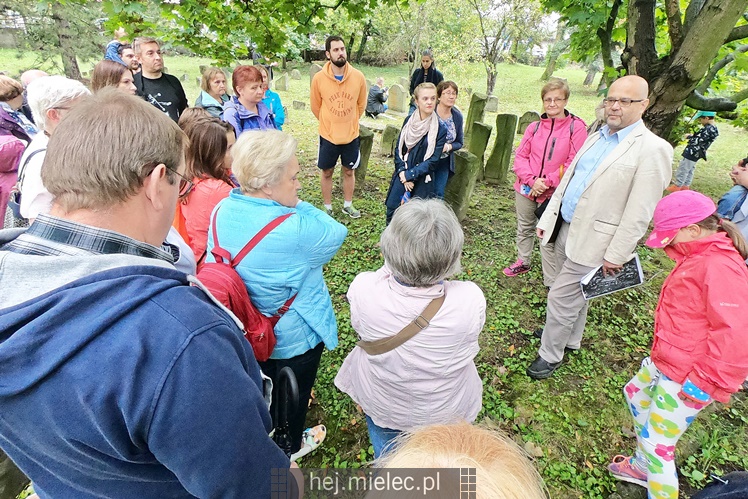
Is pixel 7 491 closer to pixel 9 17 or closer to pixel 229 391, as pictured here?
pixel 229 391

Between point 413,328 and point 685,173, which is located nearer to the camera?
point 413,328

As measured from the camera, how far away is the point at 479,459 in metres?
0.92

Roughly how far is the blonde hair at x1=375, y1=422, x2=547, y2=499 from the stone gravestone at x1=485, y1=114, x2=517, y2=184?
6.37 meters

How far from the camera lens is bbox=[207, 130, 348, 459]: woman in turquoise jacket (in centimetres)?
189

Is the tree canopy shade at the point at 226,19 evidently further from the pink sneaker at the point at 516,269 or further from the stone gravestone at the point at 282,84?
the stone gravestone at the point at 282,84

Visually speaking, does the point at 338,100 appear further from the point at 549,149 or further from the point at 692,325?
the point at 692,325

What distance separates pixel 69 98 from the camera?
2324 mm

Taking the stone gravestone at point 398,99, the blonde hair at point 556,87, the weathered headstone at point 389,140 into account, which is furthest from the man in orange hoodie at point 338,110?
the stone gravestone at point 398,99

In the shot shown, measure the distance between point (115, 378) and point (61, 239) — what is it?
1.13 ft

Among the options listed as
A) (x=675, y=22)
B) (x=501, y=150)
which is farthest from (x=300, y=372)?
(x=501, y=150)

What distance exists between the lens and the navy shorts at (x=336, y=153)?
17.9 feet

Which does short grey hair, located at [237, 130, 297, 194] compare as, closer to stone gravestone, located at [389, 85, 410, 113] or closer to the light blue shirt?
the light blue shirt

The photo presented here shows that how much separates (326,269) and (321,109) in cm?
237

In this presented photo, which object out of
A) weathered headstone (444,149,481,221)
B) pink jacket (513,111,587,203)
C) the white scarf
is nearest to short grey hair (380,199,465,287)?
pink jacket (513,111,587,203)
